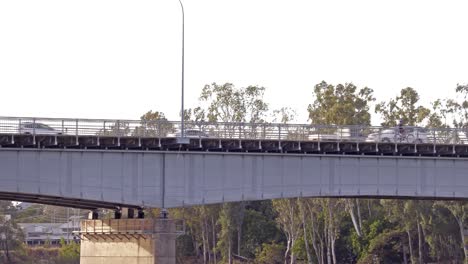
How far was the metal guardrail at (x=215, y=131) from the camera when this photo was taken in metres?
68.5

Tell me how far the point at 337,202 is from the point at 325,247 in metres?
15.3

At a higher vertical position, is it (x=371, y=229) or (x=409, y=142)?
(x=409, y=142)

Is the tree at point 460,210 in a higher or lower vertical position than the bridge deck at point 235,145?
lower

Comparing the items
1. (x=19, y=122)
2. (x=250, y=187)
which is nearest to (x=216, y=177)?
(x=250, y=187)

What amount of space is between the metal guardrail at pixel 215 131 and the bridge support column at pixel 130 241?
581 centimetres

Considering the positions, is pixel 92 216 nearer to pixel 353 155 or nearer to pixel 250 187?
pixel 250 187

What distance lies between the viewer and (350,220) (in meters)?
133

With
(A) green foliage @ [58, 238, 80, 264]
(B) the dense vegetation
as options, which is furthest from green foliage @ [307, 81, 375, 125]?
(A) green foliage @ [58, 238, 80, 264]

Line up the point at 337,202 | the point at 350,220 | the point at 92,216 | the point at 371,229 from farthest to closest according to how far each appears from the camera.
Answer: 1. the point at 350,220
2. the point at 371,229
3. the point at 337,202
4. the point at 92,216

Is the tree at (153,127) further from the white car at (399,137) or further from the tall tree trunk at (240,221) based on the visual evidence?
the tall tree trunk at (240,221)

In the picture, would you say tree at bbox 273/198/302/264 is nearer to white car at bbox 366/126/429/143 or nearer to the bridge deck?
white car at bbox 366/126/429/143

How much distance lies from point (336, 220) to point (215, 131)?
44775 mm

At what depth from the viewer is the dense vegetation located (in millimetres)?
116750

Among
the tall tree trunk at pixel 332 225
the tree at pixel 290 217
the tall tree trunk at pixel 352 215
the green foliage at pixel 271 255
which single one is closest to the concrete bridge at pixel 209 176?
the tall tree trunk at pixel 332 225
